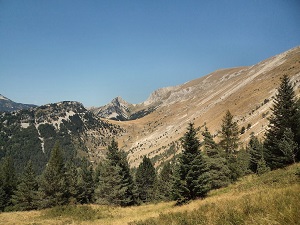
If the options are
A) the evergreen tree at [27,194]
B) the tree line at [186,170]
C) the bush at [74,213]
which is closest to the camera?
the bush at [74,213]

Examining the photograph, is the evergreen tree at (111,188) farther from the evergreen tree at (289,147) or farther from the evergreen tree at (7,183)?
the evergreen tree at (7,183)

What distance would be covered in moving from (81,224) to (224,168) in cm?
2336

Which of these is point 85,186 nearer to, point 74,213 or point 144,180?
point 144,180

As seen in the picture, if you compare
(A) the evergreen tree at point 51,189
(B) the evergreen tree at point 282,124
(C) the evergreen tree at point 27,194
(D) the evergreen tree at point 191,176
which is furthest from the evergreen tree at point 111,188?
(B) the evergreen tree at point 282,124

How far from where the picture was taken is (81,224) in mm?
17656

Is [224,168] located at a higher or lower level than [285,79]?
lower

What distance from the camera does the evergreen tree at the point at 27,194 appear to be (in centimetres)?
5304

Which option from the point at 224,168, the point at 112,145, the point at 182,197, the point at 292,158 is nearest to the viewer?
the point at 182,197

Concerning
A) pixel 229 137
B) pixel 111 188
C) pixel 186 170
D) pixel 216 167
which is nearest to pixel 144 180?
pixel 111 188

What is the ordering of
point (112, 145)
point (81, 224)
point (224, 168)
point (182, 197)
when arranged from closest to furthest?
point (81, 224), point (182, 197), point (224, 168), point (112, 145)

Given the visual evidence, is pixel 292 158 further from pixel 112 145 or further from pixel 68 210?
pixel 112 145

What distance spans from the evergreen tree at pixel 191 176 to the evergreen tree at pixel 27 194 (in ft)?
129

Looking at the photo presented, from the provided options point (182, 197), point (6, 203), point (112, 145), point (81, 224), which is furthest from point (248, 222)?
point (6, 203)

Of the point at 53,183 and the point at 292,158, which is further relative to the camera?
the point at 53,183
